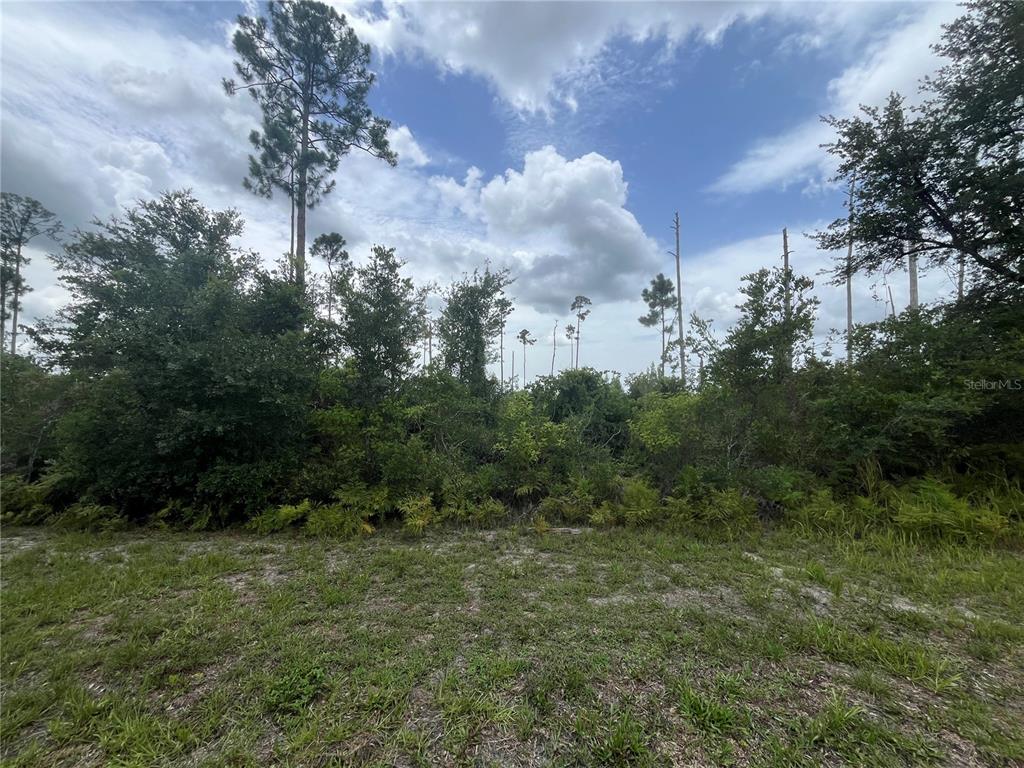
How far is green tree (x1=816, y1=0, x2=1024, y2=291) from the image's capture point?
5.37 meters

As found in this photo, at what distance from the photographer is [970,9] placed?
5.69m

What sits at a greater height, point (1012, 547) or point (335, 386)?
point (335, 386)

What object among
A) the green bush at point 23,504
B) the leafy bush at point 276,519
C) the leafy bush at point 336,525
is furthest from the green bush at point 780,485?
the green bush at point 23,504

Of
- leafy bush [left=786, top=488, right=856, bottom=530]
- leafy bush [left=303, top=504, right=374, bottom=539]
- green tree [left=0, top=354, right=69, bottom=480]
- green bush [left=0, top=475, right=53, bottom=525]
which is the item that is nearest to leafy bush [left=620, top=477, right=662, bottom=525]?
leafy bush [left=786, top=488, right=856, bottom=530]

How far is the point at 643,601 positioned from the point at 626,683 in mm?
1035

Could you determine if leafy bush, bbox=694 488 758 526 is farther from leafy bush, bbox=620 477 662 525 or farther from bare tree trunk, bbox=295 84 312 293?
bare tree trunk, bbox=295 84 312 293

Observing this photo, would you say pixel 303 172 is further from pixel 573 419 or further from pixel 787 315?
pixel 787 315

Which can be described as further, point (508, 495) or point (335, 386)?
point (335, 386)

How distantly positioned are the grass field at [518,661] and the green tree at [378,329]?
3.41 m

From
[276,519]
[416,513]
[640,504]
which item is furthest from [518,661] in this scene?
[276,519]

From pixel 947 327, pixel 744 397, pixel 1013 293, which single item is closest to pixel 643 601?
pixel 744 397

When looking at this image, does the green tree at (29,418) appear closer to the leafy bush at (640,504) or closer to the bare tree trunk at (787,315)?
the leafy bush at (640,504)

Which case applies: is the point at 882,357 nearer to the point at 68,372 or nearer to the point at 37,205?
the point at 68,372

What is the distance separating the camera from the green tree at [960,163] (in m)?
5.37
